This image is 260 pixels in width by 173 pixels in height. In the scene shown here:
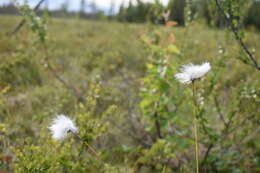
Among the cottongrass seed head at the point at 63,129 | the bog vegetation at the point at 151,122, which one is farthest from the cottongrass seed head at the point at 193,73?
the cottongrass seed head at the point at 63,129

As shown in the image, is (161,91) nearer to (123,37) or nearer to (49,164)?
(49,164)

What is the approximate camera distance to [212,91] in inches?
74.6

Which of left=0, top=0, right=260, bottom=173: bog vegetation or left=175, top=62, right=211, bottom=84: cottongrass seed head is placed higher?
left=175, top=62, right=211, bottom=84: cottongrass seed head

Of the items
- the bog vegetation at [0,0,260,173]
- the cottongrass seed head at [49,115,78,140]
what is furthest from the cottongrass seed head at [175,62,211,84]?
the cottongrass seed head at [49,115,78,140]

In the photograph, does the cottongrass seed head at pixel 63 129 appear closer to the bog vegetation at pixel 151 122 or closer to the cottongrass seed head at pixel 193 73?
the bog vegetation at pixel 151 122

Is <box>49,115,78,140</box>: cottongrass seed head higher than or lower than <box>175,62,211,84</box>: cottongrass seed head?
lower

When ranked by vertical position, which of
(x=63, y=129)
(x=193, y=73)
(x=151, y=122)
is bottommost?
(x=151, y=122)

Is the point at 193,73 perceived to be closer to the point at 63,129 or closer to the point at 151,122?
Result: the point at 63,129

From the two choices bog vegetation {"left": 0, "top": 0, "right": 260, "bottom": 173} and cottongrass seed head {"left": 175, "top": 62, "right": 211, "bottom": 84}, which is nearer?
cottongrass seed head {"left": 175, "top": 62, "right": 211, "bottom": 84}

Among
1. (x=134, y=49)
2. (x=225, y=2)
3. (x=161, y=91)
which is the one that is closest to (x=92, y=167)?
(x=161, y=91)

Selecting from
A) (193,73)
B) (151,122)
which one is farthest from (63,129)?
(151,122)

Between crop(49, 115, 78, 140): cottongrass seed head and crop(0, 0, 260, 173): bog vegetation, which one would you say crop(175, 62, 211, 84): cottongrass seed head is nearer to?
crop(0, 0, 260, 173): bog vegetation

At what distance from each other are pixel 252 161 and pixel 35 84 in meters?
3.12

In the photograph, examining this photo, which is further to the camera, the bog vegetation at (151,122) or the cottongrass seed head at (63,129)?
the bog vegetation at (151,122)
